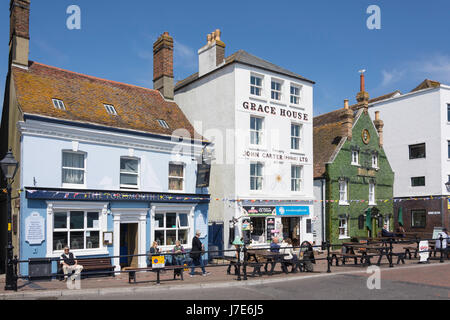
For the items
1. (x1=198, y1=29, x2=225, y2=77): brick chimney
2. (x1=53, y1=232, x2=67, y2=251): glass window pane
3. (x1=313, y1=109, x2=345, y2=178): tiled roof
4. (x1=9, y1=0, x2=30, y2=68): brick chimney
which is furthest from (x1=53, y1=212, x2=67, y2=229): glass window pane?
(x1=313, y1=109, x2=345, y2=178): tiled roof

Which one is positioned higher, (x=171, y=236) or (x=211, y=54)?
(x=211, y=54)

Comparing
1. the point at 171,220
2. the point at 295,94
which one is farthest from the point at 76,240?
the point at 295,94

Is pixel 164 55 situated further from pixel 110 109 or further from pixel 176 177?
pixel 176 177

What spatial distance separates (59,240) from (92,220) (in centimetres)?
157

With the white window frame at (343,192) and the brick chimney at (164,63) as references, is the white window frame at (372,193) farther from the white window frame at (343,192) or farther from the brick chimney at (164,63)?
the brick chimney at (164,63)

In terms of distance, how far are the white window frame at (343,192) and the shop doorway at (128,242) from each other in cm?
1645

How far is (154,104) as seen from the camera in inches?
955

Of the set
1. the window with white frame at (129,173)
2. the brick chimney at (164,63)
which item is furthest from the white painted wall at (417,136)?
the window with white frame at (129,173)

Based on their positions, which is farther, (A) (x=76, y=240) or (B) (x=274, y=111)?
(B) (x=274, y=111)

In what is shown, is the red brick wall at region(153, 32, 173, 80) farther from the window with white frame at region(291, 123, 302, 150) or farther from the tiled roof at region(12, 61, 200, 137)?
the window with white frame at region(291, 123, 302, 150)

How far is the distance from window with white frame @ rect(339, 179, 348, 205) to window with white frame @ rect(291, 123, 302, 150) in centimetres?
548

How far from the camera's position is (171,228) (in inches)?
827

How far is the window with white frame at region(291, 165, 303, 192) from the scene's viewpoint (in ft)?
91.4
